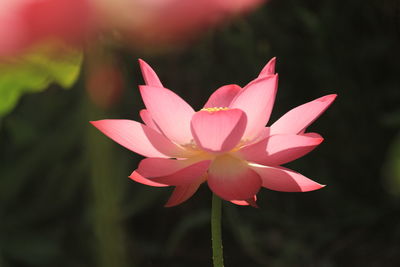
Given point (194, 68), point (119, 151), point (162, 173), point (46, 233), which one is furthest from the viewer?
point (194, 68)

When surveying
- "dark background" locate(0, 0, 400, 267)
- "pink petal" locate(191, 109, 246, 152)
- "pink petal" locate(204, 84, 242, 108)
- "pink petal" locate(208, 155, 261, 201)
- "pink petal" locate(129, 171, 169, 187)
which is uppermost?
"pink petal" locate(191, 109, 246, 152)

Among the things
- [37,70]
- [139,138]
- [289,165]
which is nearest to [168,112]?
[139,138]

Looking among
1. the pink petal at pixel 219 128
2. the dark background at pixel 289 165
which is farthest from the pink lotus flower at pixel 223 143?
the dark background at pixel 289 165

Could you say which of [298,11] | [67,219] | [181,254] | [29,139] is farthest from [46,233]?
[298,11]

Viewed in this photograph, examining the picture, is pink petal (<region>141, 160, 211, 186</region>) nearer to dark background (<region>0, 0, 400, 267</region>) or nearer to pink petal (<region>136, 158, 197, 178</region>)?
pink petal (<region>136, 158, 197, 178</region>)

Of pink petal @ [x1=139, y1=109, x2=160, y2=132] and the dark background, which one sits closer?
pink petal @ [x1=139, y1=109, x2=160, y2=132]

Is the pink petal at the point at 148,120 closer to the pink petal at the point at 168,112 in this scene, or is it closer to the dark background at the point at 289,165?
the pink petal at the point at 168,112

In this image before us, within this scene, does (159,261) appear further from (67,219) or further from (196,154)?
(196,154)

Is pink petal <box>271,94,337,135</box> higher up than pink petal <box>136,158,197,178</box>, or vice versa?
pink petal <box>271,94,337,135</box>

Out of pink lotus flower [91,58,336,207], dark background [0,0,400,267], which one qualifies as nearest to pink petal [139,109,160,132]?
pink lotus flower [91,58,336,207]
